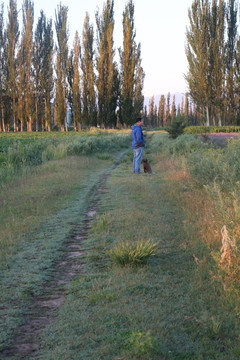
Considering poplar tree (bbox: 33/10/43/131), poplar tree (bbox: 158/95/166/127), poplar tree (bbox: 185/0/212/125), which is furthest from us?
poplar tree (bbox: 158/95/166/127)

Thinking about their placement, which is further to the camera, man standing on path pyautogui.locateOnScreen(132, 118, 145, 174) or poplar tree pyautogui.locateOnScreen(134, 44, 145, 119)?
poplar tree pyautogui.locateOnScreen(134, 44, 145, 119)

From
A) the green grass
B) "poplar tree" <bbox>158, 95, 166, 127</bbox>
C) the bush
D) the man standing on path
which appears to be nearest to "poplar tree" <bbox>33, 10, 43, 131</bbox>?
the bush

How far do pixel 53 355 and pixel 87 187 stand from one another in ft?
26.4

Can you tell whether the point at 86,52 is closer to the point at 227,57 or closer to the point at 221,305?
the point at 227,57

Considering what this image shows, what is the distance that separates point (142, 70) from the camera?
52.7 metres

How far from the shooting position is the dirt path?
2.91 metres

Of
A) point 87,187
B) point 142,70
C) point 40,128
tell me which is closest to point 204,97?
point 142,70

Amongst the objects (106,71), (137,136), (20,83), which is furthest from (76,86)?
(137,136)

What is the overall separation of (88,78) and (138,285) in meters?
44.3

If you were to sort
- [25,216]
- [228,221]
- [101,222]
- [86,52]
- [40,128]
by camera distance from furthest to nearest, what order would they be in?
[40,128] < [86,52] < [25,216] < [101,222] < [228,221]

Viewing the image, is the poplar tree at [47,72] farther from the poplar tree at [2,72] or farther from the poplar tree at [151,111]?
the poplar tree at [151,111]

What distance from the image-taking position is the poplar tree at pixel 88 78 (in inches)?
1776

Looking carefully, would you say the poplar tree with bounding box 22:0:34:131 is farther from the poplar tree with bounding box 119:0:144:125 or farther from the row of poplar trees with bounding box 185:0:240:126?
the row of poplar trees with bounding box 185:0:240:126

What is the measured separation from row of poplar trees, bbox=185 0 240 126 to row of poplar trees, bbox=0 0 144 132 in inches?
307
